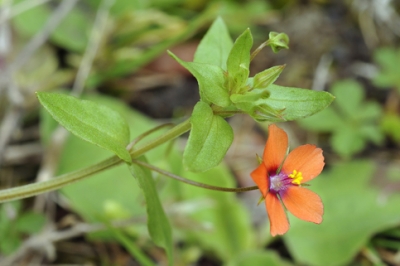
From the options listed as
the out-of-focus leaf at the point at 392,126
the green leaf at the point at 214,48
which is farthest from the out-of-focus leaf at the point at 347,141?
the green leaf at the point at 214,48

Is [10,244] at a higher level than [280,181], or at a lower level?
lower

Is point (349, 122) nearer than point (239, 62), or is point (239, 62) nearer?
point (239, 62)

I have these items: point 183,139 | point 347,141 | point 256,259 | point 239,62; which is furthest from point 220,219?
point 239,62

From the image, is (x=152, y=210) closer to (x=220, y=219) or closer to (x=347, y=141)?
(x=220, y=219)

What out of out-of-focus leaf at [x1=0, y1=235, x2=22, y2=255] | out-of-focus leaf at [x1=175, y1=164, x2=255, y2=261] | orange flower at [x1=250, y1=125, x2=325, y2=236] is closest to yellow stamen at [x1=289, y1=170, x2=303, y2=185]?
orange flower at [x1=250, y1=125, x2=325, y2=236]

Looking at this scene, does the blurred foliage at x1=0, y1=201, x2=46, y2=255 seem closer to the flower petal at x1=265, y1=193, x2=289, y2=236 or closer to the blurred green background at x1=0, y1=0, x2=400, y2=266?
the blurred green background at x1=0, y1=0, x2=400, y2=266

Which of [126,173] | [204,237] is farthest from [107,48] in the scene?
[204,237]

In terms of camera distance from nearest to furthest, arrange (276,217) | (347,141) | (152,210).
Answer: (276,217), (152,210), (347,141)
